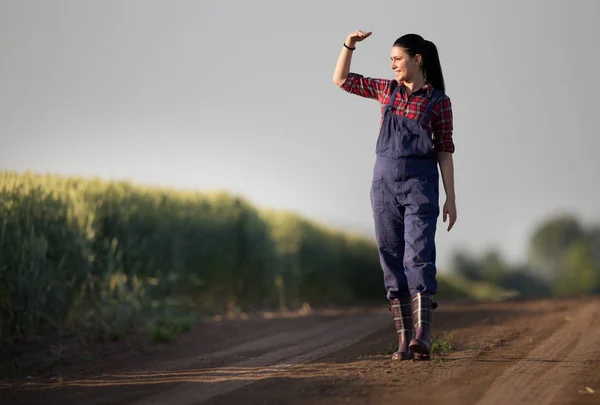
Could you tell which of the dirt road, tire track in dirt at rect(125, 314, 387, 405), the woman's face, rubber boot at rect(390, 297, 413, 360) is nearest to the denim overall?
the woman's face

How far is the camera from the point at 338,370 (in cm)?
513

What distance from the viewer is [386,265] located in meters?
5.75


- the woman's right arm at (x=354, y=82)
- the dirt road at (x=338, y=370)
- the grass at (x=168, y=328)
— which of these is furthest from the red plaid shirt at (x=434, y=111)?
the grass at (x=168, y=328)

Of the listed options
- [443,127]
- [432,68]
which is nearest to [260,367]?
[443,127]

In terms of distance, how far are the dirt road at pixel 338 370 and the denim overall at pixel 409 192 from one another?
0.69 meters

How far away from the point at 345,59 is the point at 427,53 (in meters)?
0.57

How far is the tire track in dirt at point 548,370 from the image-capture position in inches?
172

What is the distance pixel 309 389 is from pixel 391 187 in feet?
5.64

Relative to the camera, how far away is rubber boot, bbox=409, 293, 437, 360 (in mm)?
5496

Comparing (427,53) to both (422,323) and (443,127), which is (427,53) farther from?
(422,323)

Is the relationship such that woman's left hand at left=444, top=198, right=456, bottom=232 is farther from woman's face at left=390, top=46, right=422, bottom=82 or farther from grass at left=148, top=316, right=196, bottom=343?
grass at left=148, top=316, right=196, bottom=343

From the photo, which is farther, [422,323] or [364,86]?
[364,86]

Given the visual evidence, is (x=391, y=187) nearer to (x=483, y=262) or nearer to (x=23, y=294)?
(x=23, y=294)

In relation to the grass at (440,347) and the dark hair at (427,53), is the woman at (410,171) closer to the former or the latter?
the dark hair at (427,53)
